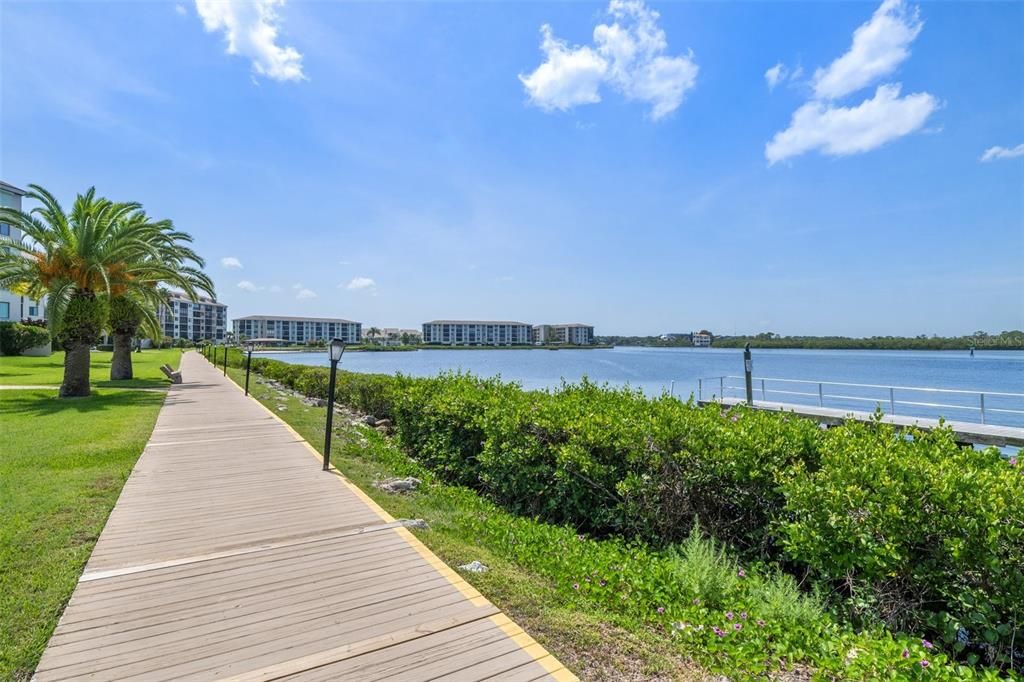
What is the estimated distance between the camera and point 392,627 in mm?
3314

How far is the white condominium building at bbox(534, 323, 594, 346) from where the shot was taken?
168250 millimetres

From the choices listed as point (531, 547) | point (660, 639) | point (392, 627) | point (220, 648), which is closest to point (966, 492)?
point (660, 639)

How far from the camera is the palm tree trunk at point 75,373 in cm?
1580

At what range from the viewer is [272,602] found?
3625 mm

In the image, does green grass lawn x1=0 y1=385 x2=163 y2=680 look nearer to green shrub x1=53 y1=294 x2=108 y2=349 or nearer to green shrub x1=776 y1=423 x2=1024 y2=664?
green shrub x1=53 y1=294 x2=108 y2=349

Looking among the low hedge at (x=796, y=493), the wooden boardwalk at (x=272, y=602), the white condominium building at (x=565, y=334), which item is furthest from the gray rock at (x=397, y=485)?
the white condominium building at (x=565, y=334)

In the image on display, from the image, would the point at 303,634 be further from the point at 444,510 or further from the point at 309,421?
the point at 309,421

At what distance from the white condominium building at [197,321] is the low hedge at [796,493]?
12206cm

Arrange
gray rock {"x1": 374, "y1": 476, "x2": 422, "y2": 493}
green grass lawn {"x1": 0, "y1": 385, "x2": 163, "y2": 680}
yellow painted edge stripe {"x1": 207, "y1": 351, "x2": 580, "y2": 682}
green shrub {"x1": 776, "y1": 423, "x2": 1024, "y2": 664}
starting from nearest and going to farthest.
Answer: green shrub {"x1": 776, "y1": 423, "x2": 1024, "y2": 664}, yellow painted edge stripe {"x1": 207, "y1": 351, "x2": 580, "y2": 682}, green grass lawn {"x1": 0, "y1": 385, "x2": 163, "y2": 680}, gray rock {"x1": 374, "y1": 476, "x2": 422, "y2": 493}

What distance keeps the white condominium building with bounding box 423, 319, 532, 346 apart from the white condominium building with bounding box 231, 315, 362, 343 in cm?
2299

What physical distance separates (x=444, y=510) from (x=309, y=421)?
749 cm

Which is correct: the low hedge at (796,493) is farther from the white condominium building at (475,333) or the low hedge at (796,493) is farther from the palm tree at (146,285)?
the white condominium building at (475,333)

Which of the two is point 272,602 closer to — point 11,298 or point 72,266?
point 72,266

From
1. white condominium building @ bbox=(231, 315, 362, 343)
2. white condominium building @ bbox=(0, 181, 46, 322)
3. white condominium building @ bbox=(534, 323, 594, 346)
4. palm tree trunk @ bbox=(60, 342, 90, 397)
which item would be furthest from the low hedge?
A: white condominium building @ bbox=(534, 323, 594, 346)
